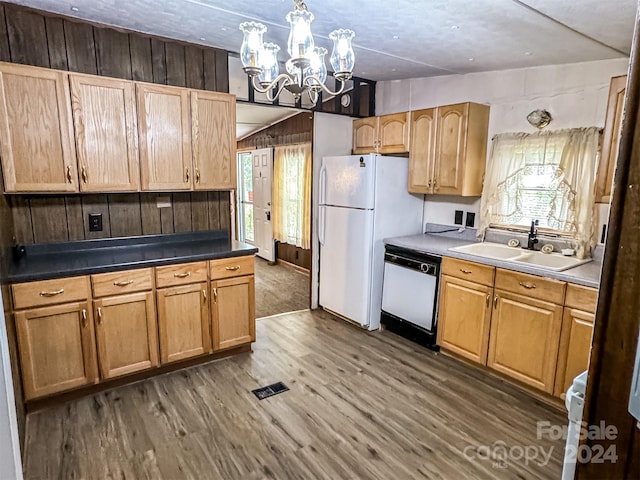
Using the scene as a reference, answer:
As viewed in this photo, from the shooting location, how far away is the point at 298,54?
1678mm

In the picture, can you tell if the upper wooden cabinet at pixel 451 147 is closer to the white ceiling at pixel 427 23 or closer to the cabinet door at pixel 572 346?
the white ceiling at pixel 427 23

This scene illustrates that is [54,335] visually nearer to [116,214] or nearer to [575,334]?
[116,214]

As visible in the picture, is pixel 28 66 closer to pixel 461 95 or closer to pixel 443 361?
pixel 461 95

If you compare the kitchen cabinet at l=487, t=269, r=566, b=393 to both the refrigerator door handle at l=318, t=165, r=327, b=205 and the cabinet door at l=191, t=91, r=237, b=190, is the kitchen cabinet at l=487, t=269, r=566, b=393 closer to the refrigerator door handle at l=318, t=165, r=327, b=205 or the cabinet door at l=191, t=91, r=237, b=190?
the refrigerator door handle at l=318, t=165, r=327, b=205

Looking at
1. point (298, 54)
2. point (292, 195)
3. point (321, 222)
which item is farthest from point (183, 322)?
point (292, 195)

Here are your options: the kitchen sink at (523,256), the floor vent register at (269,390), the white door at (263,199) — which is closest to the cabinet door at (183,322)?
the floor vent register at (269,390)

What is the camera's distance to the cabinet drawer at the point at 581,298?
90.4 inches

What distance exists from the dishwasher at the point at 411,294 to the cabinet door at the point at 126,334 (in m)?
2.11

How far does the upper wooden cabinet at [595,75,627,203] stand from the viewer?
7.18 ft

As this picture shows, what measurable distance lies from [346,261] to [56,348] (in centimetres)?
249

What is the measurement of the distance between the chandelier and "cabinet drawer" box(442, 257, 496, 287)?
1.79 meters

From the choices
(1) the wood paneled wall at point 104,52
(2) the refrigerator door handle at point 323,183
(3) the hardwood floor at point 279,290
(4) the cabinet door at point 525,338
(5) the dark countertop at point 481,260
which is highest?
(1) the wood paneled wall at point 104,52

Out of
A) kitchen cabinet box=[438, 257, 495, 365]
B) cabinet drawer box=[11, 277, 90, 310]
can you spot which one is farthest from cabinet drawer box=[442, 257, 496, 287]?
cabinet drawer box=[11, 277, 90, 310]

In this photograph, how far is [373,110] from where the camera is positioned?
4.32 meters
